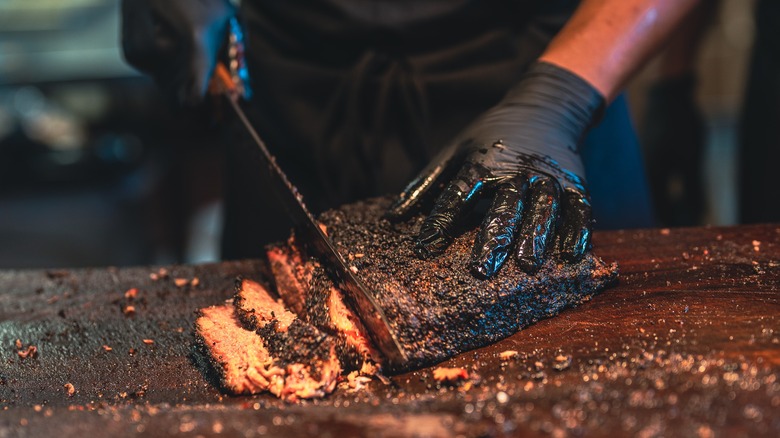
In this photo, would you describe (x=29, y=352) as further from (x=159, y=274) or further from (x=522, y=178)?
(x=522, y=178)

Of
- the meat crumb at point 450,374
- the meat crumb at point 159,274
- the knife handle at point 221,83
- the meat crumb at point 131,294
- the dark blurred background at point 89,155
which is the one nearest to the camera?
the meat crumb at point 450,374

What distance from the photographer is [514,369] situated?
137 centimetres

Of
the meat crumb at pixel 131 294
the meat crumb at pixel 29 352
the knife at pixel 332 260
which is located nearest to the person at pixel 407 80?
the knife at pixel 332 260

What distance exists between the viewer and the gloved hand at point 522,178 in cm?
159

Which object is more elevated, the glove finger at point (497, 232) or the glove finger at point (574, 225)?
the glove finger at point (574, 225)

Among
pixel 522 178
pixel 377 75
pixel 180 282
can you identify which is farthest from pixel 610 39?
pixel 180 282

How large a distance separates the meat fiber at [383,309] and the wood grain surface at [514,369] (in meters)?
0.05

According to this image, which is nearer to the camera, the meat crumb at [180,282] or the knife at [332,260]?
the knife at [332,260]

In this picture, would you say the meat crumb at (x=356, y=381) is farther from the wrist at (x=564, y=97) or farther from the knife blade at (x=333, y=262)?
the wrist at (x=564, y=97)

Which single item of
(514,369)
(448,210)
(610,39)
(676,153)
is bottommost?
(514,369)

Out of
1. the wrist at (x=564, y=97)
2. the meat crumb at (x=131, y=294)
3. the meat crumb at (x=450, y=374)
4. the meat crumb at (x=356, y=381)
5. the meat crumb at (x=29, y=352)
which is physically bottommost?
the meat crumb at (x=29, y=352)

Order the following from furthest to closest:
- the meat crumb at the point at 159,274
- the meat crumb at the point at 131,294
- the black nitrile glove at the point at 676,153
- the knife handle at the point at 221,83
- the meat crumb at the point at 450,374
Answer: the black nitrile glove at the point at 676,153
the knife handle at the point at 221,83
the meat crumb at the point at 159,274
the meat crumb at the point at 131,294
the meat crumb at the point at 450,374

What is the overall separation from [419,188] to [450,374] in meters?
0.62

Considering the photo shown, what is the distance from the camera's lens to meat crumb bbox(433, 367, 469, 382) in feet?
4.44
